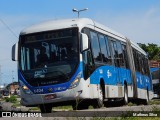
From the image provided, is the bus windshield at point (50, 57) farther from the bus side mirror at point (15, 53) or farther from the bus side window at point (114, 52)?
the bus side window at point (114, 52)

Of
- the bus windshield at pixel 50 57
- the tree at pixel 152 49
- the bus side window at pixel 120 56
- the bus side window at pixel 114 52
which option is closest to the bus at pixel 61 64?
the bus windshield at pixel 50 57

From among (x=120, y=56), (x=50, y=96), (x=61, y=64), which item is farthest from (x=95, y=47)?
(x=120, y=56)

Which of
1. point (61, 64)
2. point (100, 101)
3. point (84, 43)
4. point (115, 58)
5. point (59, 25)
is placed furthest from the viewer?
point (115, 58)

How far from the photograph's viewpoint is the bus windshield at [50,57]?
54.9 ft

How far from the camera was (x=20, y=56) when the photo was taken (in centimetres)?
1750

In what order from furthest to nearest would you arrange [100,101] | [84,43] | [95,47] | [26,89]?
[95,47] → [100,101] → [26,89] → [84,43]

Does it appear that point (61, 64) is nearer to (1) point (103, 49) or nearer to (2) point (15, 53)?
(2) point (15, 53)

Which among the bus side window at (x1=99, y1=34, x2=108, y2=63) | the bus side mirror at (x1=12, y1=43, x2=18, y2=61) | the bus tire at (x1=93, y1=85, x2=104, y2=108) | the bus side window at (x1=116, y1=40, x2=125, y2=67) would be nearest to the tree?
the bus side window at (x1=116, y1=40, x2=125, y2=67)

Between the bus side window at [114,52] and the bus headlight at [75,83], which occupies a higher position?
the bus side window at [114,52]

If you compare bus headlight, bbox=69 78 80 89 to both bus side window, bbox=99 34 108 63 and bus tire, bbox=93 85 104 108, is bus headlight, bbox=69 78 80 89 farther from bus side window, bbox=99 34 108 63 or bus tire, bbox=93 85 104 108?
bus side window, bbox=99 34 108 63

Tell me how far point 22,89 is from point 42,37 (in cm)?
199

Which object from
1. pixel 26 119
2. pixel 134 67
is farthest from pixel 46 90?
pixel 134 67

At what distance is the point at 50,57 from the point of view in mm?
16891

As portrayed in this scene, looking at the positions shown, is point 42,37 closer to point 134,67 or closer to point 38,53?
point 38,53
